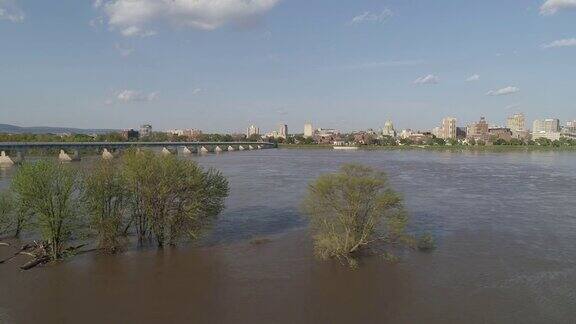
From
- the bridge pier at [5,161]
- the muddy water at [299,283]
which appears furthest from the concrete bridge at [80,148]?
the muddy water at [299,283]

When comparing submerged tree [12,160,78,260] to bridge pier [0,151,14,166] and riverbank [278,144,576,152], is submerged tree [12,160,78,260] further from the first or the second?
riverbank [278,144,576,152]

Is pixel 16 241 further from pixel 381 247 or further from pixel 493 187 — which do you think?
pixel 493 187

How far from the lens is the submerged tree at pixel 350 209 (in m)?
15.2

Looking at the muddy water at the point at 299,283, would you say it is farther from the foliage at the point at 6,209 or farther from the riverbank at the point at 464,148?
the riverbank at the point at 464,148

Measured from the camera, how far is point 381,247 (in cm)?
1698

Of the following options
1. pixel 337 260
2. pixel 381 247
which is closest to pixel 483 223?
pixel 381 247

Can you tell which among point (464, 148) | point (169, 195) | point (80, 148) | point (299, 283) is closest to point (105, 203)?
point (169, 195)

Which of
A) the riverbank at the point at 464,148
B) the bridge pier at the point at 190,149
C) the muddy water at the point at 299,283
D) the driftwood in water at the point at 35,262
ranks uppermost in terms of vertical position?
the bridge pier at the point at 190,149

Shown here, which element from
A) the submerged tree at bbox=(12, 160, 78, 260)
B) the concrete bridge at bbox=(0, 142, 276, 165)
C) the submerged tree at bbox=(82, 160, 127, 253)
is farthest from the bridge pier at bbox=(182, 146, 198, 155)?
the submerged tree at bbox=(12, 160, 78, 260)

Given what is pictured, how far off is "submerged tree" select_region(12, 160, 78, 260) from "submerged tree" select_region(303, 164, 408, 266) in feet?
26.3

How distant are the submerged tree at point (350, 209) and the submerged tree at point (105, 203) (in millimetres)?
6540

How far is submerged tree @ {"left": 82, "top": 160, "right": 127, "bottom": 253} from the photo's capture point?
15727 millimetres

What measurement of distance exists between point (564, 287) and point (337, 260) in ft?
22.2

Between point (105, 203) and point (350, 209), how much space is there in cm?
840
